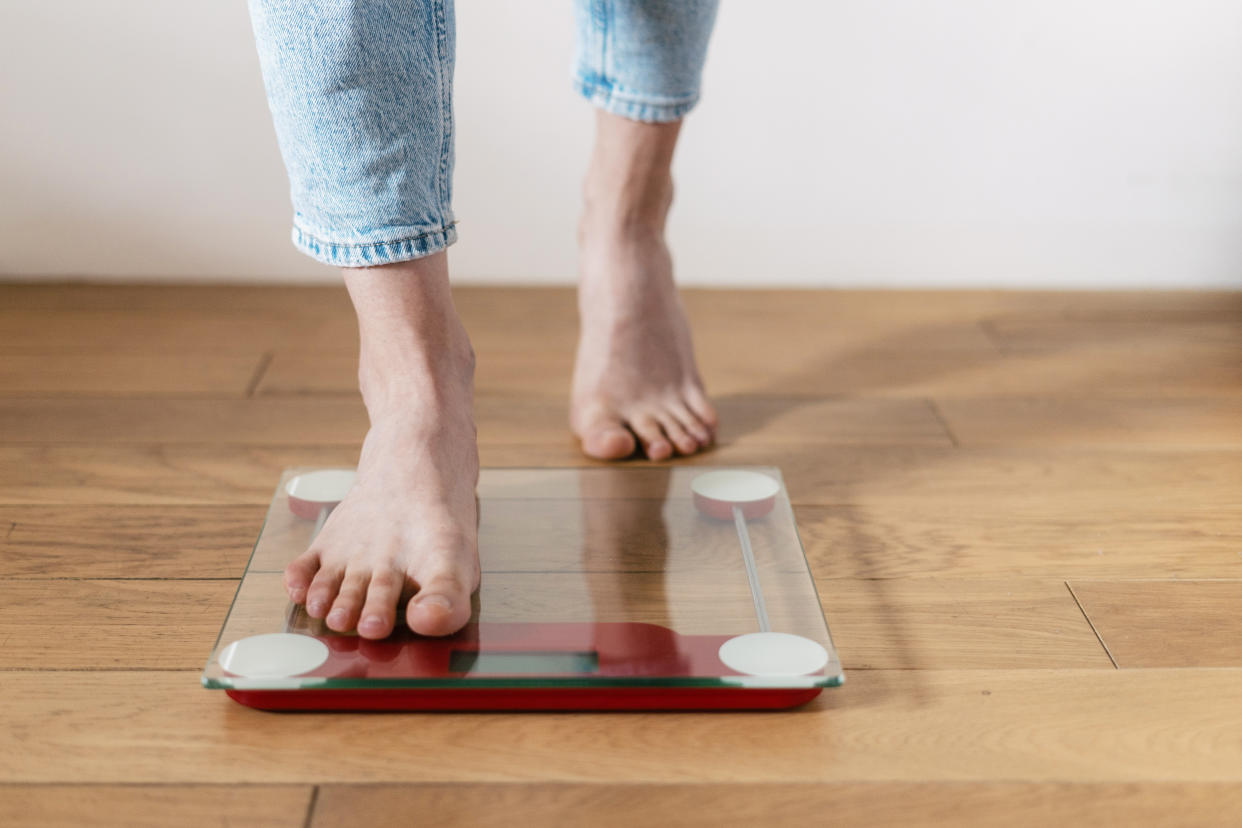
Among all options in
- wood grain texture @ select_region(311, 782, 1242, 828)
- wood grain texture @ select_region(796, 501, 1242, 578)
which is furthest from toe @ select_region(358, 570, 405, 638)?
wood grain texture @ select_region(796, 501, 1242, 578)

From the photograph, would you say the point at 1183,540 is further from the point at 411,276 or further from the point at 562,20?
the point at 562,20

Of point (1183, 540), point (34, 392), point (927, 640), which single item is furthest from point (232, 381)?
point (1183, 540)

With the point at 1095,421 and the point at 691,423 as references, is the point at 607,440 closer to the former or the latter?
the point at 691,423

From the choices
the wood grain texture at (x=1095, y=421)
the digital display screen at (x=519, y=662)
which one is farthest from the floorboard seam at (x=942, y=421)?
the digital display screen at (x=519, y=662)

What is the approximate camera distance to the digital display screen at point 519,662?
0.71 metres

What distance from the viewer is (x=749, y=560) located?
856mm

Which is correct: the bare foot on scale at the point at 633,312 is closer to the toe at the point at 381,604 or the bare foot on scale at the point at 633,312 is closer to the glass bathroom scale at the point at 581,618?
the glass bathroom scale at the point at 581,618

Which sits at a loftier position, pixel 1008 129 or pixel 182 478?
pixel 1008 129

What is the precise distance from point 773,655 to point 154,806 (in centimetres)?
36

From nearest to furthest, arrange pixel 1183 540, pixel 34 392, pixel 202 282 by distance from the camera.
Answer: pixel 1183 540 < pixel 34 392 < pixel 202 282

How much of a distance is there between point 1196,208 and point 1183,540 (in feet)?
2.85

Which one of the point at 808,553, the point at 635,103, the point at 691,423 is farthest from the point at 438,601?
the point at 635,103

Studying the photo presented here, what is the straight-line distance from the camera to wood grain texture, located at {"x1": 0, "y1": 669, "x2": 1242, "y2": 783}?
26.1 inches

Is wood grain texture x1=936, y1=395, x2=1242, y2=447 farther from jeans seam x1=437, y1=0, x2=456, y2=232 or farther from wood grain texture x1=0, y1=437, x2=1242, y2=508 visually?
jeans seam x1=437, y1=0, x2=456, y2=232
